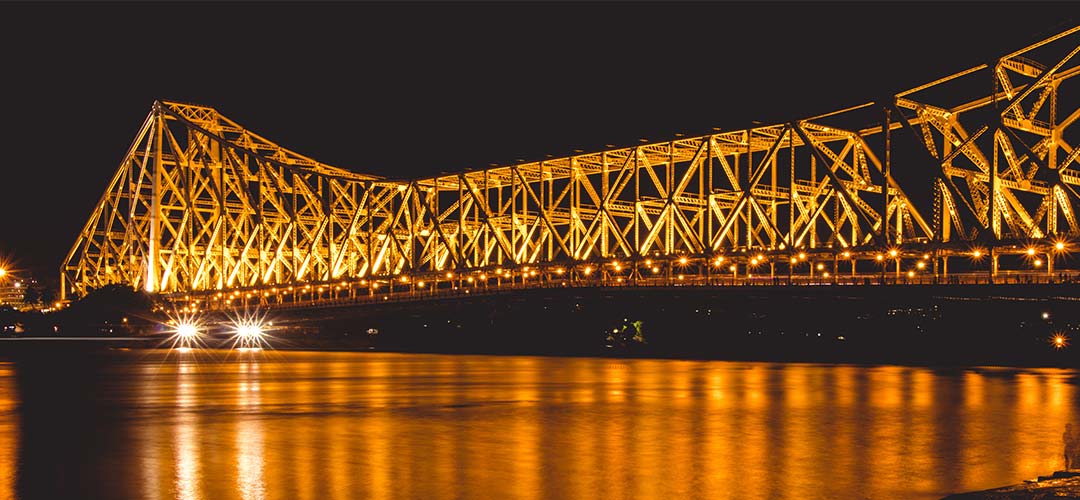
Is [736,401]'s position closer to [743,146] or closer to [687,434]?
[687,434]

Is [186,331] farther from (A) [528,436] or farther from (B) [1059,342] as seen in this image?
(A) [528,436]

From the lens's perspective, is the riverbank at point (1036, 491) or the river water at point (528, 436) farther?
the river water at point (528, 436)

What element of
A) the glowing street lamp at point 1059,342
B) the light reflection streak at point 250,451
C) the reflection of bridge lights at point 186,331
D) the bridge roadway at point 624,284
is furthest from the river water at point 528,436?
the reflection of bridge lights at point 186,331

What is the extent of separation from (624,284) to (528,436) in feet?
171

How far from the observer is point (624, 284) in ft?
244

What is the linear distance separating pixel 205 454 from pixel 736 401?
15.5 m

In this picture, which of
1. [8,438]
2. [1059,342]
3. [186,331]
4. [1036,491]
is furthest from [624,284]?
[1036,491]

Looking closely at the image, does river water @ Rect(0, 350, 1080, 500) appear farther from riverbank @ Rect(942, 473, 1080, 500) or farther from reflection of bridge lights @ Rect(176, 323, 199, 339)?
reflection of bridge lights @ Rect(176, 323, 199, 339)

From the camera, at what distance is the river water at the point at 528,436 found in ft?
54.7

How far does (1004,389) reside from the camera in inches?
1412

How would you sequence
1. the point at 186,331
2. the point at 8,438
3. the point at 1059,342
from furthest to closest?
1. the point at 186,331
2. the point at 1059,342
3. the point at 8,438

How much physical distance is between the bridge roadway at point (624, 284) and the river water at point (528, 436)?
16646 millimetres

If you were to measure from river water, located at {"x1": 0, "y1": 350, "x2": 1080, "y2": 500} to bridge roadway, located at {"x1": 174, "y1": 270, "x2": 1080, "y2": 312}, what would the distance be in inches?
655

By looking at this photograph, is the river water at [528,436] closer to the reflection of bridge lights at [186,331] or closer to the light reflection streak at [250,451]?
the light reflection streak at [250,451]
